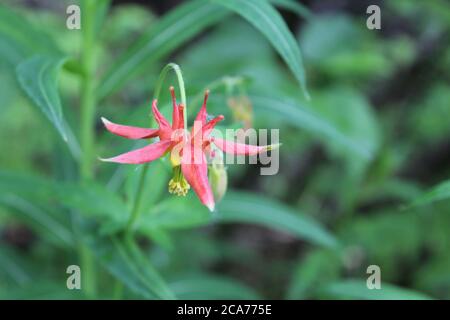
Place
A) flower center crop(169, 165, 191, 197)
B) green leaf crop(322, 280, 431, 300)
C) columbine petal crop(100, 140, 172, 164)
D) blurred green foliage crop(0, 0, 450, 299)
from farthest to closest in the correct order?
blurred green foliage crop(0, 0, 450, 299) → green leaf crop(322, 280, 431, 300) → flower center crop(169, 165, 191, 197) → columbine petal crop(100, 140, 172, 164)

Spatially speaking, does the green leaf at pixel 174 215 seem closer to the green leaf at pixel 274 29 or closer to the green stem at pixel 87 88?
the green stem at pixel 87 88

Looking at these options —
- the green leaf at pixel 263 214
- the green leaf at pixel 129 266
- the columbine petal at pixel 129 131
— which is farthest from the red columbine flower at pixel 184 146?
the green leaf at pixel 263 214

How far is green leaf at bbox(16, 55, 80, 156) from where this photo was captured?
3.63ft

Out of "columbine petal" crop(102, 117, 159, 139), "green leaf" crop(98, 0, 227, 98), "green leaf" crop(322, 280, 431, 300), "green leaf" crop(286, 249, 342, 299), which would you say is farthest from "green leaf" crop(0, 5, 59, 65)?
"green leaf" crop(286, 249, 342, 299)

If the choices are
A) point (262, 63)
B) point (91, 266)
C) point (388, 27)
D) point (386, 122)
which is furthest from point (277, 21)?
point (388, 27)

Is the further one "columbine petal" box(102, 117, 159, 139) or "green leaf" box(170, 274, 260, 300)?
"green leaf" box(170, 274, 260, 300)

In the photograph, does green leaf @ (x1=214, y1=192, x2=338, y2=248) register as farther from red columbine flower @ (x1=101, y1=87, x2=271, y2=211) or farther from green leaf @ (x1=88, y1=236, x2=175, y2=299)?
red columbine flower @ (x1=101, y1=87, x2=271, y2=211)

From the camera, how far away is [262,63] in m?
2.73

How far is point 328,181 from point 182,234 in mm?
737

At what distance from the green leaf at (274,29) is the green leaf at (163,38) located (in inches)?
13.6

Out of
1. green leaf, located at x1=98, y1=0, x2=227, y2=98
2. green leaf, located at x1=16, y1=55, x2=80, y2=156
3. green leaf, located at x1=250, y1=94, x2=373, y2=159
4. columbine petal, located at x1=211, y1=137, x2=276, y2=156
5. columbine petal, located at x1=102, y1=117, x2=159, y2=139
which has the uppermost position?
green leaf, located at x1=98, y1=0, x2=227, y2=98

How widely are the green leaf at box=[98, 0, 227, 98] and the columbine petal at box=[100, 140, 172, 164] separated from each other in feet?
1.99

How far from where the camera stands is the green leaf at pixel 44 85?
1.11 meters
